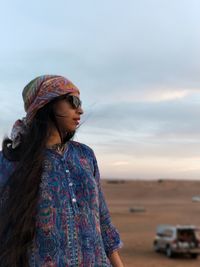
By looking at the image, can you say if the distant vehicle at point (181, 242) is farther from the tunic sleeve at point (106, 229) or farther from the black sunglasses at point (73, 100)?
the black sunglasses at point (73, 100)

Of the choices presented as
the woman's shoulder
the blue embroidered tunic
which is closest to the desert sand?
the woman's shoulder

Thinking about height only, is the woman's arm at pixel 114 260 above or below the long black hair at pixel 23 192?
below

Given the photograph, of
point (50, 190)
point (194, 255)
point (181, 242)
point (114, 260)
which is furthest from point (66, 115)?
point (194, 255)

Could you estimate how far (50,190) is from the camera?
2453 millimetres

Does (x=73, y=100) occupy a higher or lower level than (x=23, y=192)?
higher

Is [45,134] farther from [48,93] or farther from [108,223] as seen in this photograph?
[108,223]

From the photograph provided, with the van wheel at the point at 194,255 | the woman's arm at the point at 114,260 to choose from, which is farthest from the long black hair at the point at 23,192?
the van wheel at the point at 194,255

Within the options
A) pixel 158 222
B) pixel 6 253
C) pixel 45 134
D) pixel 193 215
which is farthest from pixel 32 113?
pixel 193 215

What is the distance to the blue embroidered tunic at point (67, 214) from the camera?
7.81 ft

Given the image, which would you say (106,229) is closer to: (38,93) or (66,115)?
(66,115)

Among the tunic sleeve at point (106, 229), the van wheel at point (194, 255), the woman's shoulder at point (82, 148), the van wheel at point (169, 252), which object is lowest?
the van wheel at point (194, 255)

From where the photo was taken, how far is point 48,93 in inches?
98.5

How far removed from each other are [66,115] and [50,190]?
1.13 feet

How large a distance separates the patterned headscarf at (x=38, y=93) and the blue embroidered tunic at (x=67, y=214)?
0.14 meters
